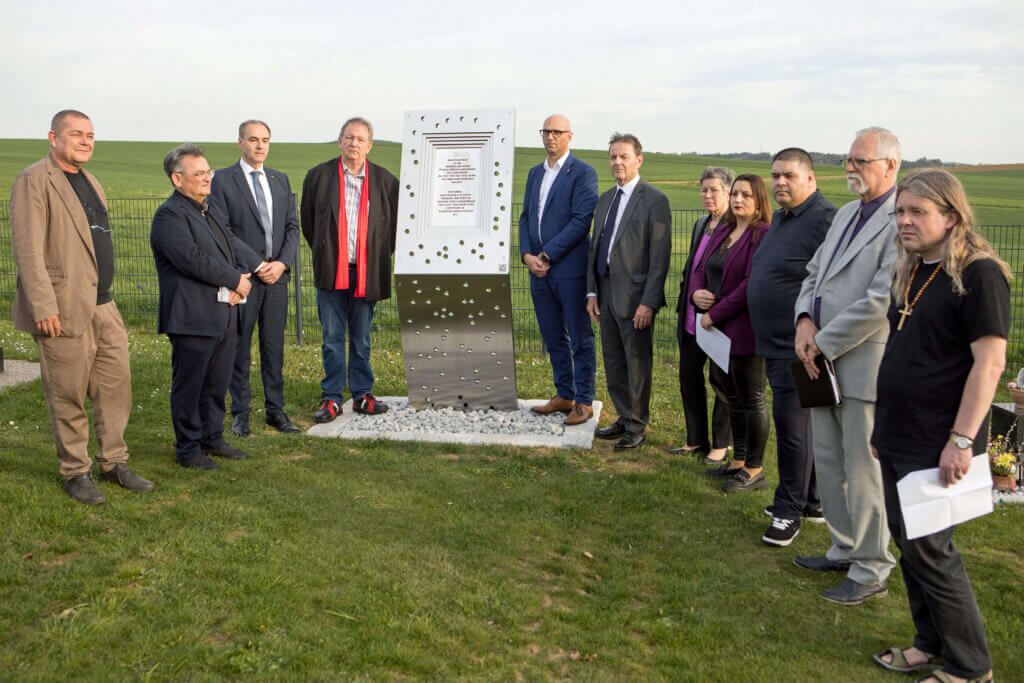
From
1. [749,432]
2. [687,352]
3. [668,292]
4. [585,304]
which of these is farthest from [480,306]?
[668,292]

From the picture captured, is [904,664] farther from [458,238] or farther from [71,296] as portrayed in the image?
[458,238]

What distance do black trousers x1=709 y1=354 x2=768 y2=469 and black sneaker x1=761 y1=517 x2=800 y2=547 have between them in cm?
82

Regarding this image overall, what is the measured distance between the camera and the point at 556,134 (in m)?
6.47

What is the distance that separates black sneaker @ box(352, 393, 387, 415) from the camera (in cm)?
705

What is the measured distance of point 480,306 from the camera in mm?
6883

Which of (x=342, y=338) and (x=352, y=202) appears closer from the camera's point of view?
(x=352, y=202)

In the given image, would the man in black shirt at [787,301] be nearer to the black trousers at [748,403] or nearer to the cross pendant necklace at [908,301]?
the black trousers at [748,403]

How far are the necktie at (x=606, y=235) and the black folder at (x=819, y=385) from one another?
93.8 inches

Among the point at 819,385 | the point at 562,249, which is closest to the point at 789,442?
the point at 819,385

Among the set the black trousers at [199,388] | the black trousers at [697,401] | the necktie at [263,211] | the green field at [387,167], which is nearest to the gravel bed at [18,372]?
the black trousers at [199,388]

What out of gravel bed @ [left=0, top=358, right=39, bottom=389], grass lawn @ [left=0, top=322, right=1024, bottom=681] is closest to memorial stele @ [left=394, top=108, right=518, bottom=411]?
grass lawn @ [left=0, top=322, right=1024, bottom=681]

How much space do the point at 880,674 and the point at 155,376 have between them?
708 centimetres

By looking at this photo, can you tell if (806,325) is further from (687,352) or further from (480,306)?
(480,306)

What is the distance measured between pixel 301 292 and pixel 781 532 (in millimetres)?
7462
